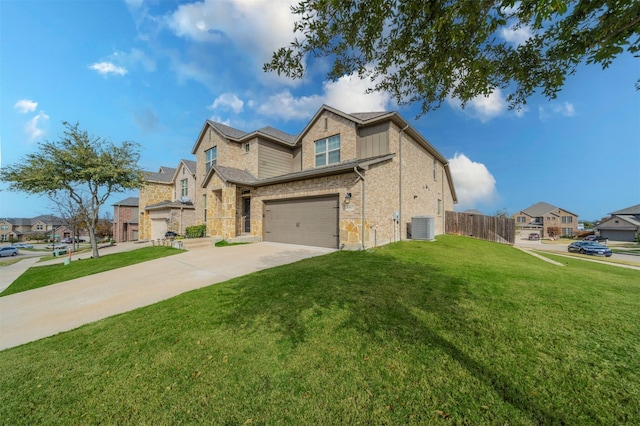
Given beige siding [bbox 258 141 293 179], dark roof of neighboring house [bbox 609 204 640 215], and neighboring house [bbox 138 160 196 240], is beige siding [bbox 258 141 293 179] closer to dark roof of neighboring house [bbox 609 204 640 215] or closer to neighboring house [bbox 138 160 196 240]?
neighboring house [bbox 138 160 196 240]

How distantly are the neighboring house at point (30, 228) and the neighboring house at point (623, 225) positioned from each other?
122 metres

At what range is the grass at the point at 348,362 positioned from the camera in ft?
7.10

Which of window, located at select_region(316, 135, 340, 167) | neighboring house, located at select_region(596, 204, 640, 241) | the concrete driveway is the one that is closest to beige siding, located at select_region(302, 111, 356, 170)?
window, located at select_region(316, 135, 340, 167)

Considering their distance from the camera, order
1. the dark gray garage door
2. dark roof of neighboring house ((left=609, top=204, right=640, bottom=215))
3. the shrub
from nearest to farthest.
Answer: the dark gray garage door, the shrub, dark roof of neighboring house ((left=609, top=204, right=640, bottom=215))

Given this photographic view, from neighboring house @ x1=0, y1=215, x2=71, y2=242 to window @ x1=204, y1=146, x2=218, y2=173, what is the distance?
6983cm

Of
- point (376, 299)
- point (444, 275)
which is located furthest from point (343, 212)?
point (376, 299)

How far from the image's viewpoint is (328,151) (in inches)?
562

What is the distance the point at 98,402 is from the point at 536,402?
440 cm

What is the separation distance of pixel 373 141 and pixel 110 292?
1267 cm

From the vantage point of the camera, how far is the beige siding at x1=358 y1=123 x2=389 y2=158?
12.5m

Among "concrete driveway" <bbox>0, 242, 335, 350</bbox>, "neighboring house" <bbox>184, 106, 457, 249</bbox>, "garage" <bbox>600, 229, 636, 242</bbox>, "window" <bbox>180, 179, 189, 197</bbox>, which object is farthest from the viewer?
"garage" <bbox>600, 229, 636, 242</bbox>

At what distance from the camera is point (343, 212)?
10.2 m

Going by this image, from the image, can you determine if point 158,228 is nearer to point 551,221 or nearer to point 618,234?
point 618,234

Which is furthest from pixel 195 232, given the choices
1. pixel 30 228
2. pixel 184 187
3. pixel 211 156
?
pixel 30 228
